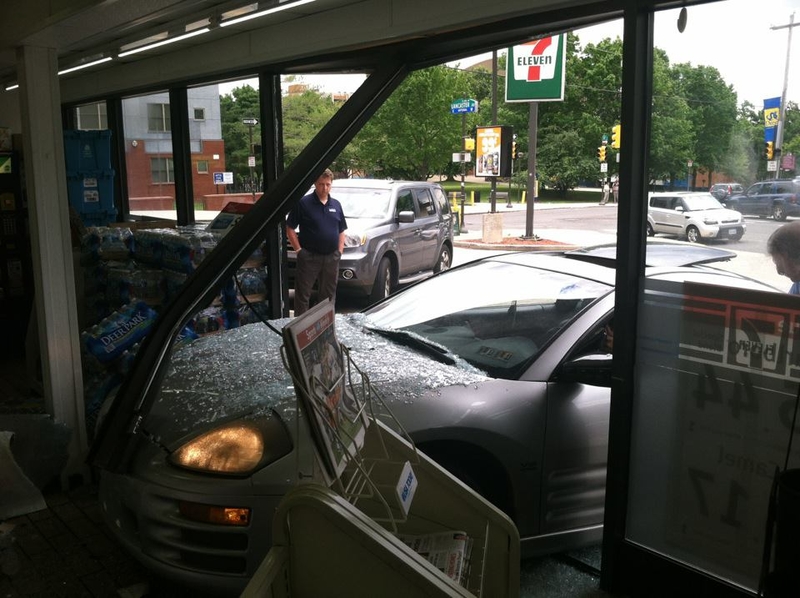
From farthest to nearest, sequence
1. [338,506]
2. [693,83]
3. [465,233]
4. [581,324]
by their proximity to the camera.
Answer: [465,233] → [581,324] → [693,83] → [338,506]

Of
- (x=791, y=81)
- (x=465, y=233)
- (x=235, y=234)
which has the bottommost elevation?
(x=465, y=233)

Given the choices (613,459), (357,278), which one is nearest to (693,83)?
(613,459)

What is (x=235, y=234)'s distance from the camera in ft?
11.8

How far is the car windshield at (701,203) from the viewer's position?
9.09 feet

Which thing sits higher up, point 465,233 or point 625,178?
point 625,178

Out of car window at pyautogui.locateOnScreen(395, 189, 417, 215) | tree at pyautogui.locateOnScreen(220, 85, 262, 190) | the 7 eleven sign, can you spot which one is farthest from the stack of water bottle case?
the 7 eleven sign

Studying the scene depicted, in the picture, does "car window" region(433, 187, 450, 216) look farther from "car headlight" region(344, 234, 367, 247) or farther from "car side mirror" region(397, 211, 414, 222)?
"car headlight" region(344, 234, 367, 247)

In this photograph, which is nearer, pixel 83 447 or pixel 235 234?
pixel 235 234

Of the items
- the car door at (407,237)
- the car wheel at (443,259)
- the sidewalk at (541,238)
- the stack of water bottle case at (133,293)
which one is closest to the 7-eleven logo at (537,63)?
the sidewalk at (541,238)

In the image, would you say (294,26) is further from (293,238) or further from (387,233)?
(387,233)

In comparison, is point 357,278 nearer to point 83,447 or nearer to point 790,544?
point 83,447

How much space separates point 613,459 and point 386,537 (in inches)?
58.0

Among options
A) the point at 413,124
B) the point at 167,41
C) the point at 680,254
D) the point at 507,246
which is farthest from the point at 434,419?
the point at 413,124

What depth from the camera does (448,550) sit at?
221 cm
